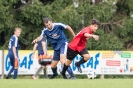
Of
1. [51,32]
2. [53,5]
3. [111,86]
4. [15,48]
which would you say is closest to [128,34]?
[53,5]

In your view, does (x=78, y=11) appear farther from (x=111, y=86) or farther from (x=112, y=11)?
(x=111, y=86)

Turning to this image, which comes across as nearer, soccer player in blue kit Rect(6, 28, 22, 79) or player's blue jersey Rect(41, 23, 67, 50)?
player's blue jersey Rect(41, 23, 67, 50)

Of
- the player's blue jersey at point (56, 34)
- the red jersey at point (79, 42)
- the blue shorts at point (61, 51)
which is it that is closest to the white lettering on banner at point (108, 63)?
the blue shorts at point (61, 51)

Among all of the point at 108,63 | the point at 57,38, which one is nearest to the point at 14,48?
the point at 57,38

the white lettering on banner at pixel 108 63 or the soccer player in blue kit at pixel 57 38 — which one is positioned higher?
the soccer player in blue kit at pixel 57 38

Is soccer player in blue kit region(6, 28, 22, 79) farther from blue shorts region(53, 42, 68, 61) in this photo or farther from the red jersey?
the red jersey

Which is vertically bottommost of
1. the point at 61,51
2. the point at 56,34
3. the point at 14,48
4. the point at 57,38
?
the point at 61,51

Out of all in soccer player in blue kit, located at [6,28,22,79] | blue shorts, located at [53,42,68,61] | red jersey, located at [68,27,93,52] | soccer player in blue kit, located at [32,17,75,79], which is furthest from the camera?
soccer player in blue kit, located at [6,28,22,79]

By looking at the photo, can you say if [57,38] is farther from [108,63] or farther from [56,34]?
[108,63]

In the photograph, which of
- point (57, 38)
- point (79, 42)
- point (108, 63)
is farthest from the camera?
point (108, 63)

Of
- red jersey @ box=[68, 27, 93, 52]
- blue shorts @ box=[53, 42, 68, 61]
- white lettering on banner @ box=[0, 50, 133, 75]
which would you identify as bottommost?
white lettering on banner @ box=[0, 50, 133, 75]

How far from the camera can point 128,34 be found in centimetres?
2917

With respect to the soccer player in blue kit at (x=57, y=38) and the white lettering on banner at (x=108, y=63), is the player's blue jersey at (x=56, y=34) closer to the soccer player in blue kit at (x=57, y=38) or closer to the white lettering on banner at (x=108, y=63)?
the soccer player in blue kit at (x=57, y=38)

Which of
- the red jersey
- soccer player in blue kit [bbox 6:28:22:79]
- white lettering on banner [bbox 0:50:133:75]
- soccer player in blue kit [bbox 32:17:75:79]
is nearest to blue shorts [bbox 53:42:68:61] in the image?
soccer player in blue kit [bbox 32:17:75:79]
